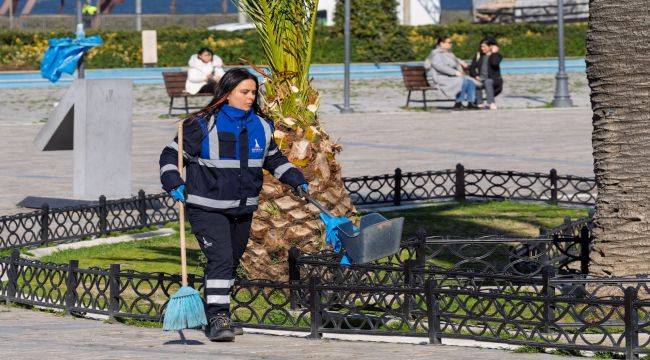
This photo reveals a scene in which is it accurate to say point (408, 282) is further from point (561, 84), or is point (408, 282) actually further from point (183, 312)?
point (561, 84)

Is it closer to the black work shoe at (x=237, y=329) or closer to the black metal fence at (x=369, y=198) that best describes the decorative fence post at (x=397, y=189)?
the black metal fence at (x=369, y=198)

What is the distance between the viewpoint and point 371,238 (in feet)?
28.1

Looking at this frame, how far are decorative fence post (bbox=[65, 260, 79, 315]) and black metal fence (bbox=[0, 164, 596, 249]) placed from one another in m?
3.06

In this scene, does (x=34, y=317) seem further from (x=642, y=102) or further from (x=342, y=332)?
(x=642, y=102)

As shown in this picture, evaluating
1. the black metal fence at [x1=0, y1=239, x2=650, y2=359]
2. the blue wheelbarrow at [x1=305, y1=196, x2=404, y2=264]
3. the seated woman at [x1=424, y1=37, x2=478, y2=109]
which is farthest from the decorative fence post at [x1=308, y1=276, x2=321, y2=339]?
the seated woman at [x1=424, y1=37, x2=478, y2=109]

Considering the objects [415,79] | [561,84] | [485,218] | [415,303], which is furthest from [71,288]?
[561,84]

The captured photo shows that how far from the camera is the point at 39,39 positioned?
129ft

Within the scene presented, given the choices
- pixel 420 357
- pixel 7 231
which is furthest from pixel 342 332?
pixel 7 231

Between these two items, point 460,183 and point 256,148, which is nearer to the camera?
point 256,148

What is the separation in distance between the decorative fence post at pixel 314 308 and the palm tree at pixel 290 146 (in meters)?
1.70

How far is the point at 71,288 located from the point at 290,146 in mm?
1852

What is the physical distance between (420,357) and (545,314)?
93 cm

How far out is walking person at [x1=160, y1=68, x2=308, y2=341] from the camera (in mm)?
8227

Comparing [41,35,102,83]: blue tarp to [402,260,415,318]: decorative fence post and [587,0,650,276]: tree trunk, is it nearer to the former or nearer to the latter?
[402,260,415,318]: decorative fence post
